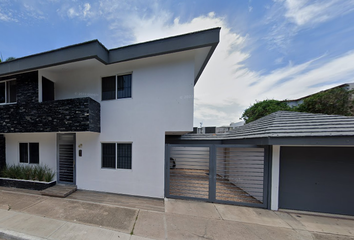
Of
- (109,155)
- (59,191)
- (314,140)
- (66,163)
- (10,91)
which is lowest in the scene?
(59,191)

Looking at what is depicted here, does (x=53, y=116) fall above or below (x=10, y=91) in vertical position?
below

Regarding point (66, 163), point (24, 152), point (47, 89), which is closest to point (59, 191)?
point (66, 163)

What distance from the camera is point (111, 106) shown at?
17.5 feet

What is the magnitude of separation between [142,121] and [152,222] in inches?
129

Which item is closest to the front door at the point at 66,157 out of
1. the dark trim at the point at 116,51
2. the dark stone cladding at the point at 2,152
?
the dark trim at the point at 116,51

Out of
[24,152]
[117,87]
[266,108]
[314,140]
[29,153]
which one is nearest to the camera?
[314,140]

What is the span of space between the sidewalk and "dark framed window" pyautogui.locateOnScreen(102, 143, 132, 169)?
1.29 metres

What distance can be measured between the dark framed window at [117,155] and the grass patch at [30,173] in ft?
9.00

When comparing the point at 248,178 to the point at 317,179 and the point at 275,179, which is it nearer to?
the point at 275,179

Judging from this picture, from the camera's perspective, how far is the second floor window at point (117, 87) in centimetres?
532

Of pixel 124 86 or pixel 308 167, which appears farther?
pixel 124 86

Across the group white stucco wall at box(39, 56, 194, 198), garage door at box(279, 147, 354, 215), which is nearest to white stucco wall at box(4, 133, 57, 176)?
white stucco wall at box(39, 56, 194, 198)

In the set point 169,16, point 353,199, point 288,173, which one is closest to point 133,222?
point 288,173

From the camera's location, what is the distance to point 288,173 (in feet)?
13.2
